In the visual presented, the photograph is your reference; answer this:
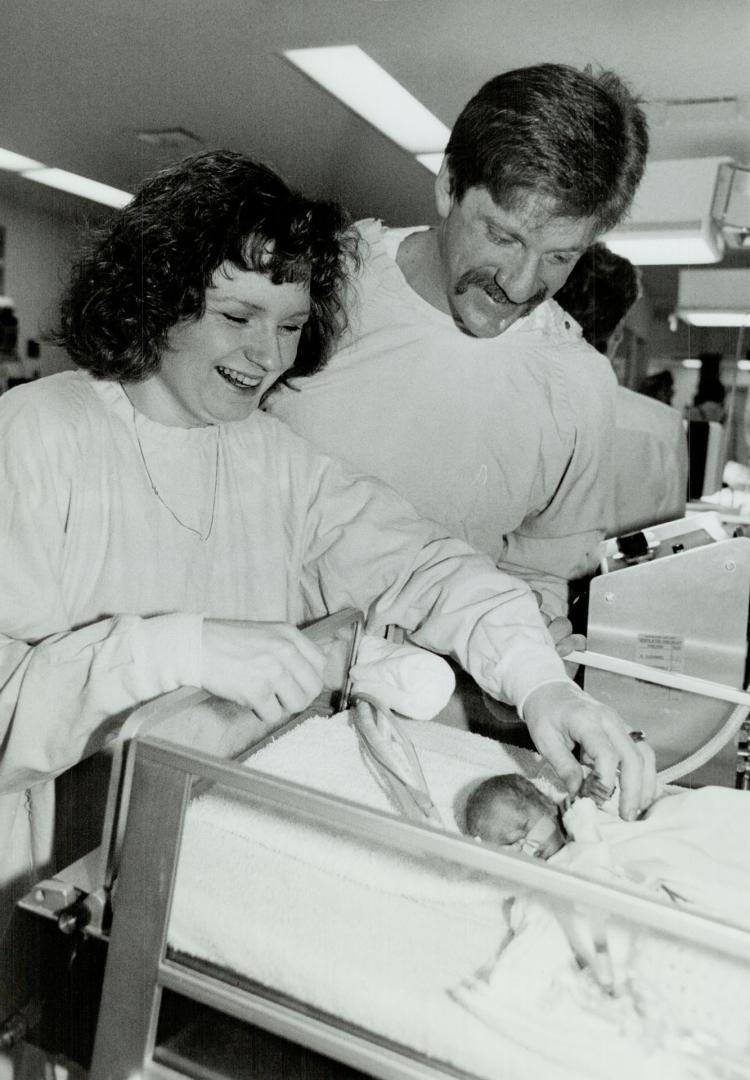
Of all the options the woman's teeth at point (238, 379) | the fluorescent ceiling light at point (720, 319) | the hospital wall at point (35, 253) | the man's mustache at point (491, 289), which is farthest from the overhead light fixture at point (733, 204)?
the hospital wall at point (35, 253)

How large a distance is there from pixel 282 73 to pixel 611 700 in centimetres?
123

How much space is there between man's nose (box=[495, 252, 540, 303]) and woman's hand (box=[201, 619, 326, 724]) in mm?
700

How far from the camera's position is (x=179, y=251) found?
51.2 inches

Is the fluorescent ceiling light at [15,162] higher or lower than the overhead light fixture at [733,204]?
lower

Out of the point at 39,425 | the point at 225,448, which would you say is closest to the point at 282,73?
the point at 225,448

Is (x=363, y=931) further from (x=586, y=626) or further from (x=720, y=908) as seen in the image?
(x=586, y=626)

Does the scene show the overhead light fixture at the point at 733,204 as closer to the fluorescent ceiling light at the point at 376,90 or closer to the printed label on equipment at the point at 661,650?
the fluorescent ceiling light at the point at 376,90

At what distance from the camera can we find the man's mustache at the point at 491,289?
1507 mm

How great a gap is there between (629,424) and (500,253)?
409 millimetres

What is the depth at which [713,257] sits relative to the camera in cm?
158

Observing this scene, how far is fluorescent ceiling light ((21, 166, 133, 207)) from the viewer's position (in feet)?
4.75

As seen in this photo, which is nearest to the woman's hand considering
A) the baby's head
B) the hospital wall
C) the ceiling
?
the baby's head

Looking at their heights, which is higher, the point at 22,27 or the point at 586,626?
the point at 22,27

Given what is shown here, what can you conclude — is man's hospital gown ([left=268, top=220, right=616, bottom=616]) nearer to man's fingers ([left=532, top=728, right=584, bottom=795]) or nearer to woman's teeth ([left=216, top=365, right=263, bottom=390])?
woman's teeth ([left=216, top=365, right=263, bottom=390])
